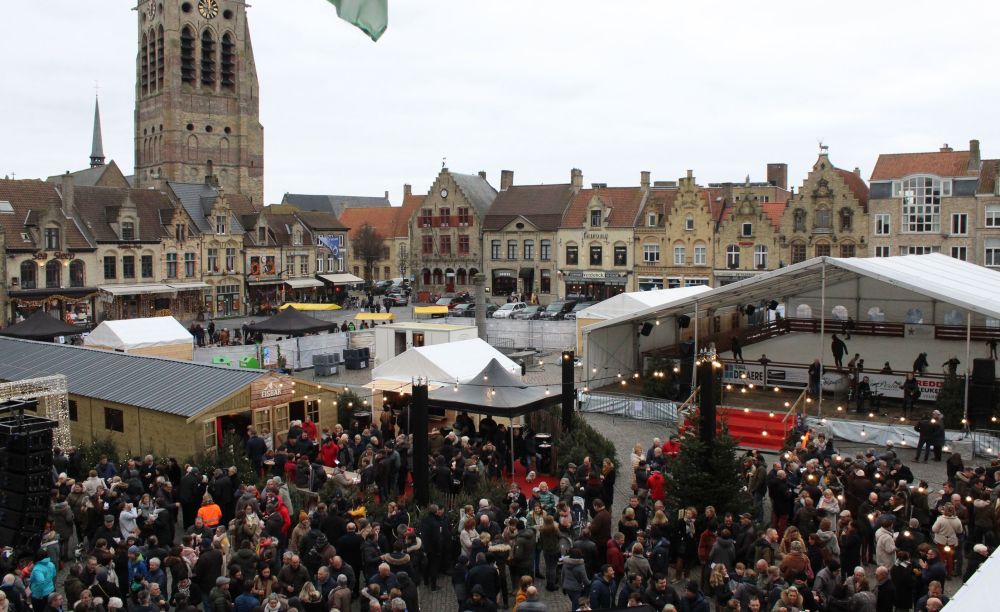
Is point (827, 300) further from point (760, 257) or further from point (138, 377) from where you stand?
point (138, 377)

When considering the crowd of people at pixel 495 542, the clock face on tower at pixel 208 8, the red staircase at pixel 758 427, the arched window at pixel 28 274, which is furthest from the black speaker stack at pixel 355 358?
the clock face on tower at pixel 208 8

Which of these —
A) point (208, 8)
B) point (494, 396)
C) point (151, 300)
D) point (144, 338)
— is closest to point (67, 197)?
point (151, 300)

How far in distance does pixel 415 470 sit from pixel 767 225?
3941cm

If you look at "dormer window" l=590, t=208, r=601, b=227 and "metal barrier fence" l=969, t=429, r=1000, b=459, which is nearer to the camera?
"metal barrier fence" l=969, t=429, r=1000, b=459

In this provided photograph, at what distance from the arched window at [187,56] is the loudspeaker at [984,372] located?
65.6 m

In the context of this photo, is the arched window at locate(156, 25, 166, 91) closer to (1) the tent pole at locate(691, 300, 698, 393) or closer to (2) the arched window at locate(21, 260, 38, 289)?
(2) the arched window at locate(21, 260, 38, 289)

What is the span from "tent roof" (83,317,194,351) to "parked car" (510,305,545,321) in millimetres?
20006

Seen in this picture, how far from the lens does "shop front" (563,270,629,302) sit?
53.7 m

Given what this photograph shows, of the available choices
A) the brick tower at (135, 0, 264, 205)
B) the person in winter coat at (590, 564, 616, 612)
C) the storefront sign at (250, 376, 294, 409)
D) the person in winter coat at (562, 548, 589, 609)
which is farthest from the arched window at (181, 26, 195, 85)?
the person in winter coat at (590, 564, 616, 612)

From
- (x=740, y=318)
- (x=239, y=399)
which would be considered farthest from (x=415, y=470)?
(x=740, y=318)

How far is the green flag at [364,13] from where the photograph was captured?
18.5 ft

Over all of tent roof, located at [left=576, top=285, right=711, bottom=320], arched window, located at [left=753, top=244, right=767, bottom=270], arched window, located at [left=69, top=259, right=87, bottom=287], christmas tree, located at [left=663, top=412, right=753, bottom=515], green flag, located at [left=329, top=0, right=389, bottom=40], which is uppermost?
green flag, located at [left=329, top=0, right=389, bottom=40]

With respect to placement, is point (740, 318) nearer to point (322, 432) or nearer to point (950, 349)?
point (950, 349)

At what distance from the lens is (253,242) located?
166 ft
